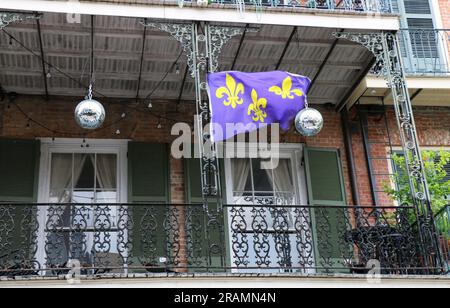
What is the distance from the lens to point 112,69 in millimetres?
11742

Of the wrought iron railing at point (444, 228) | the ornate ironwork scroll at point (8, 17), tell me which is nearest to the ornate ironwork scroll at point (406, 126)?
the wrought iron railing at point (444, 228)

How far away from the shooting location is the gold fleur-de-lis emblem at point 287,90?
10609 mm

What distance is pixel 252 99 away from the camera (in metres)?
10.5

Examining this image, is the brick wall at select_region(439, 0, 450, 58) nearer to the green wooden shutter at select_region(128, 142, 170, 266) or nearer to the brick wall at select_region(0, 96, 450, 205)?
the brick wall at select_region(0, 96, 450, 205)

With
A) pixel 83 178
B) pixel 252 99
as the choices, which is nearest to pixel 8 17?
pixel 83 178

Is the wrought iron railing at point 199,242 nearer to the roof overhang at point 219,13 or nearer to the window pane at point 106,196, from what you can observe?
the window pane at point 106,196

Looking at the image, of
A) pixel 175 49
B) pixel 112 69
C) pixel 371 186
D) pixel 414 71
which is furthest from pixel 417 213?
pixel 112 69

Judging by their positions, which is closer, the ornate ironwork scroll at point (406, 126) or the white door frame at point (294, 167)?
the ornate ironwork scroll at point (406, 126)

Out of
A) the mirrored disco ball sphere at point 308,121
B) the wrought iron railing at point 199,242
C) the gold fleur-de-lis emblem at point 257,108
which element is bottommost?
the wrought iron railing at point 199,242

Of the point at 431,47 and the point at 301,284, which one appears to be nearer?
the point at 301,284
